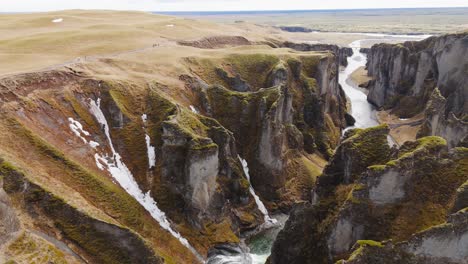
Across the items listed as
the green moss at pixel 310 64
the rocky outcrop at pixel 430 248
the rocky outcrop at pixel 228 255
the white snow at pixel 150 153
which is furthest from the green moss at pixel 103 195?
the green moss at pixel 310 64

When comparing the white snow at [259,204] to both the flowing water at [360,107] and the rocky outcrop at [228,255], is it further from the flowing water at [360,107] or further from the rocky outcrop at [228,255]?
the flowing water at [360,107]

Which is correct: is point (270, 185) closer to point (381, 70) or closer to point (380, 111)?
point (380, 111)

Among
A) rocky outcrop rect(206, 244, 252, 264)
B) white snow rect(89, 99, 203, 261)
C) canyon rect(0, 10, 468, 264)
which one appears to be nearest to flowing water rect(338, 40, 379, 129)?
canyon rect(0, 10, 468, 264)

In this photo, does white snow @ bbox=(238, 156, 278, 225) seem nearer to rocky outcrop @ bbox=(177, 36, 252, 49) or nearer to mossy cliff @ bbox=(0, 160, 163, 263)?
mossy cliff @ bbox=(0, 160, 163, 263)

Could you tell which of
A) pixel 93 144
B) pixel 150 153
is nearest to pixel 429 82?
pixel 150 153

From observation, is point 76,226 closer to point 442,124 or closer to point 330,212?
point 330,212

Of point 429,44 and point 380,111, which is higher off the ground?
point 429,44

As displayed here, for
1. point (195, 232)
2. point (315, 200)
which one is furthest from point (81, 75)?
point (315, 200)
